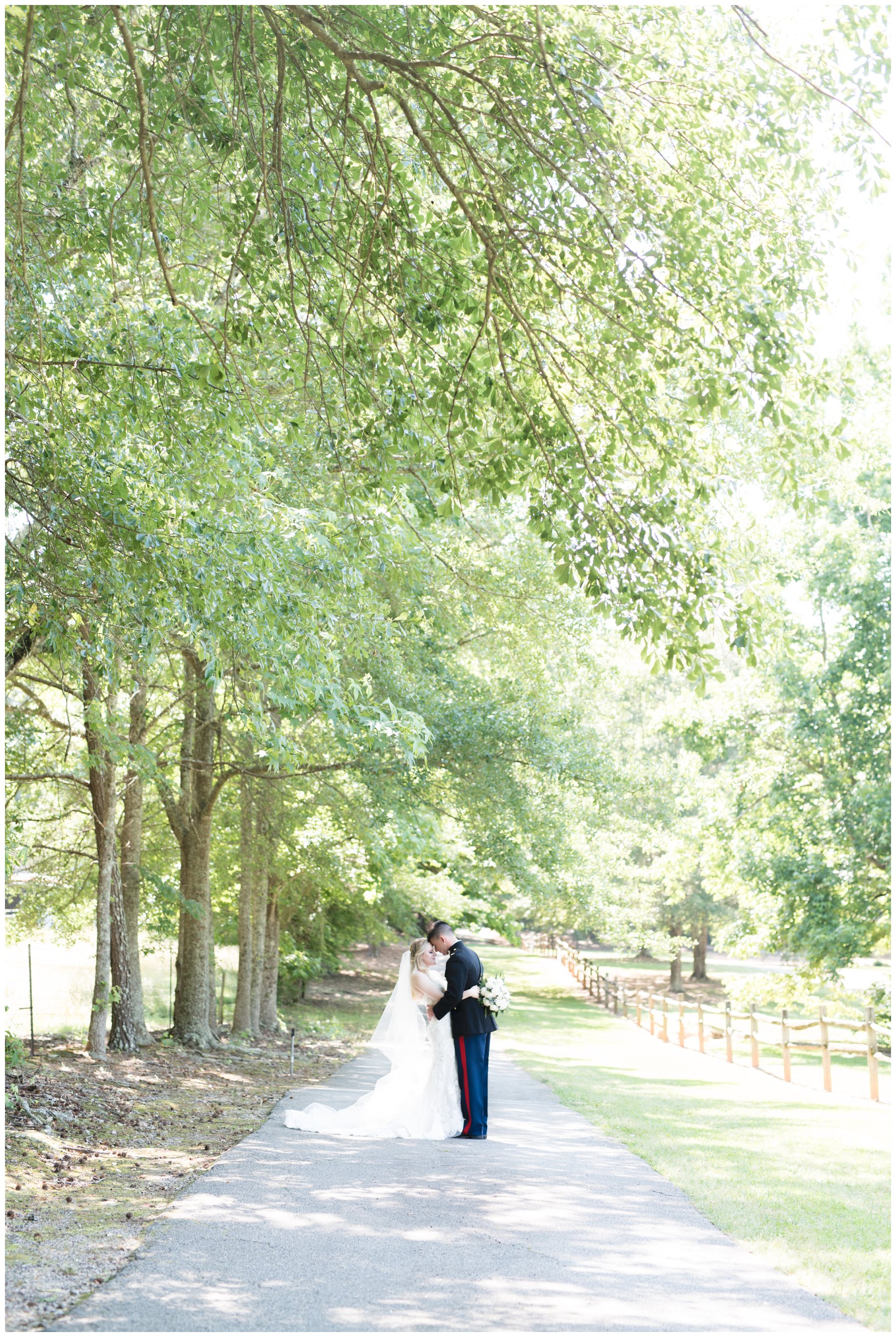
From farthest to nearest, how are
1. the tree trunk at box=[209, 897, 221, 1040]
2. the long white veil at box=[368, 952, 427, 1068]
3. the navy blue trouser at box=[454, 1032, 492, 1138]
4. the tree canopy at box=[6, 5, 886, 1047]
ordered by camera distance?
1. the tree trunk at box=[209, 897, 221, 1040]
2. the long white veil at box=[368, 952, 427, 1068]
3. the navy blue trouser at box=[454, 1032, 492, 1138]
4. the tree canopy at box=[6, 5, 886, 1047]

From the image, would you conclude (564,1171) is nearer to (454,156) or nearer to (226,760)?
(454,156)

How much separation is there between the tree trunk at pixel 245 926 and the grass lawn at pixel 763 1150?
505 cm

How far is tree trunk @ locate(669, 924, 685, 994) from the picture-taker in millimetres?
45750

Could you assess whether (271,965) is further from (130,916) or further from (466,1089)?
(466,1089)

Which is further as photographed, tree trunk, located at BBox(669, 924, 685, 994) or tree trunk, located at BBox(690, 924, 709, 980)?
tree trunk, located at BBox(690, 924, 709, 980)

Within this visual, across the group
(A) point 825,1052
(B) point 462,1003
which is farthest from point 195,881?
(A) point 825,1052

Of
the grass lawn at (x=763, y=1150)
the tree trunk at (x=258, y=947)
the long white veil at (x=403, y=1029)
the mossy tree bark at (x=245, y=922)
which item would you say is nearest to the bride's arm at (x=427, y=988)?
the long white veil at (x=403, y=1029)

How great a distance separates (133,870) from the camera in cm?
1675

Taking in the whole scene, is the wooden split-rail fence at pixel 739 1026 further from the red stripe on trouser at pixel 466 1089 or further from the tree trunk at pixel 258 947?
the tree trunk at pixel 258 947

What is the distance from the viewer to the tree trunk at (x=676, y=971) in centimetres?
4575

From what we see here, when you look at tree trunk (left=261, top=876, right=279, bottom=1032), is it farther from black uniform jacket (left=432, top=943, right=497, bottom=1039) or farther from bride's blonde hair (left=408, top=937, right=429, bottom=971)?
black uniform jacket (left=432, top=943, right=497, bottom=1039)

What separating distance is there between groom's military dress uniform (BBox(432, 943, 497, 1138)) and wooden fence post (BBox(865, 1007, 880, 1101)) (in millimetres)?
7065

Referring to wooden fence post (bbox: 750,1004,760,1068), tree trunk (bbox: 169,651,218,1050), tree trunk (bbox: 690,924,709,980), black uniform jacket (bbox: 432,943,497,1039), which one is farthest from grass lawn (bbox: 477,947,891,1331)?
tree trunk (bbox: 690,924,709,980)

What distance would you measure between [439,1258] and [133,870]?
11.9m
